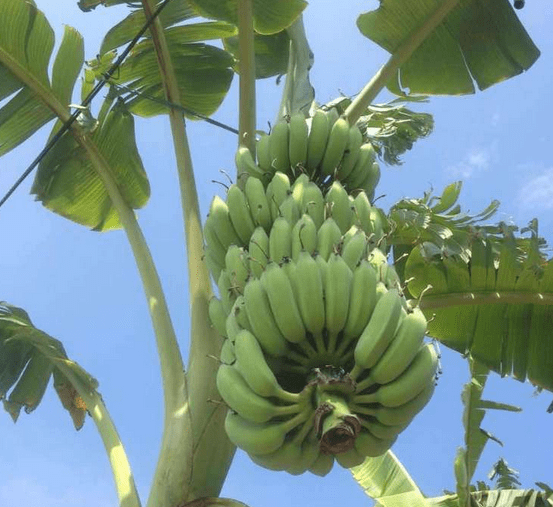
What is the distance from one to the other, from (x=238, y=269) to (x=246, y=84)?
4.11 feet

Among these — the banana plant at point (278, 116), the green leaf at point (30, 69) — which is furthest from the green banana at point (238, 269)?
the green leaf at point (30, 69)

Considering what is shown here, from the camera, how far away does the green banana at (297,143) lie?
289cm

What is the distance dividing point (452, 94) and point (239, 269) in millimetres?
2364

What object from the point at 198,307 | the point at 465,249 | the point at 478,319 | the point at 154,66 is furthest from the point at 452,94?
the point at 198,307

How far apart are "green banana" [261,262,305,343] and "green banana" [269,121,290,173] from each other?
891 millimetres

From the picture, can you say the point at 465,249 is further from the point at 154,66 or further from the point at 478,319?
the point at 154,66

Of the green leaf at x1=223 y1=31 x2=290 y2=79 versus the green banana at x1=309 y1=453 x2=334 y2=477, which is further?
the green leaf at x1=223 y1=31 x2=290 y2=79

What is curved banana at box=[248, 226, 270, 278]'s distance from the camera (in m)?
2.31

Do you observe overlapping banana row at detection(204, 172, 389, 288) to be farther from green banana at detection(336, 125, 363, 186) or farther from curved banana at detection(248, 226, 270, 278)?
green banana at detection(336, 125, 363, 186)

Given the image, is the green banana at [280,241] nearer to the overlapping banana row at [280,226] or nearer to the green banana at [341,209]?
the overlapping banana row at [280,226]

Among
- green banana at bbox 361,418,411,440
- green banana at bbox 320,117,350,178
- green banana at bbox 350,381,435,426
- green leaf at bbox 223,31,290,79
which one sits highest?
green leaf at bbox 223,31,290,79

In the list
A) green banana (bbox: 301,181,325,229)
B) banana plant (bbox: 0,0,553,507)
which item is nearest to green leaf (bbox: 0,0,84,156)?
banana plant (bbox: 0,0,553,507)

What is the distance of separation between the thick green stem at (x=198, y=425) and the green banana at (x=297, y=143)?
1.86 ft

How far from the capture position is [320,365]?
2.14 meters
